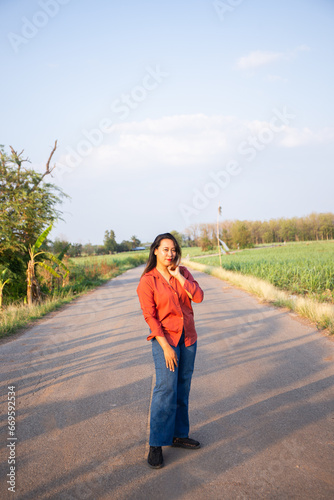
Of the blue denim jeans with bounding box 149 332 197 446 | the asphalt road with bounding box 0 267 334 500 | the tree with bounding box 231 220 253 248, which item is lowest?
the asphalt road with bounding box 0 267 334 500

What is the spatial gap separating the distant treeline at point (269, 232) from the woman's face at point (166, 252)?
7219 centimetres

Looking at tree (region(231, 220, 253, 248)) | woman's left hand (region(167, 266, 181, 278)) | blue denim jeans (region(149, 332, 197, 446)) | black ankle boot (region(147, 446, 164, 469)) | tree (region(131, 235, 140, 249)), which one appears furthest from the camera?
tree (region(131, 235, 140, 249))

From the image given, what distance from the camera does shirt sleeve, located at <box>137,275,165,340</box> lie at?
9.24ft

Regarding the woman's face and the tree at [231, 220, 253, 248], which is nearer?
the woman's face

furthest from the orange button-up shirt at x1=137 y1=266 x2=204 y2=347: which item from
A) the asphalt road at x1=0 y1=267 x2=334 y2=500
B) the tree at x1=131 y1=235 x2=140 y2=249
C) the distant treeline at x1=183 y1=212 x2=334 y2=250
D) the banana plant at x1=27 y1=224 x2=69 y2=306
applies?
the tree at x1=131 y1=235 x2=140 y2=249

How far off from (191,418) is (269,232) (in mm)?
105039

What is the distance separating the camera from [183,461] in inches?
109

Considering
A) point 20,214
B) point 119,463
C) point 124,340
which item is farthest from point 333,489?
point 20,214

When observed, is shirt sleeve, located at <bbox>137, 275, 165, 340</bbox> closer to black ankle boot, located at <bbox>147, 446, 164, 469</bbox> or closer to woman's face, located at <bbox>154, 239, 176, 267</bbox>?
woman's face, located at <bbox>154, 239, 176, 267</bbox>

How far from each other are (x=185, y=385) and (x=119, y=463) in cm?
79

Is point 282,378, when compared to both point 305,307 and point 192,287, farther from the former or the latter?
point 305,307

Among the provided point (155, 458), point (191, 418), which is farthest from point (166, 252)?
point (191, 418)

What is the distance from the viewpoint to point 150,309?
9.37ft

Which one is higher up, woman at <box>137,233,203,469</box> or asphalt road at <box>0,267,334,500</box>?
woman at <box>137,233,203,469</box>
